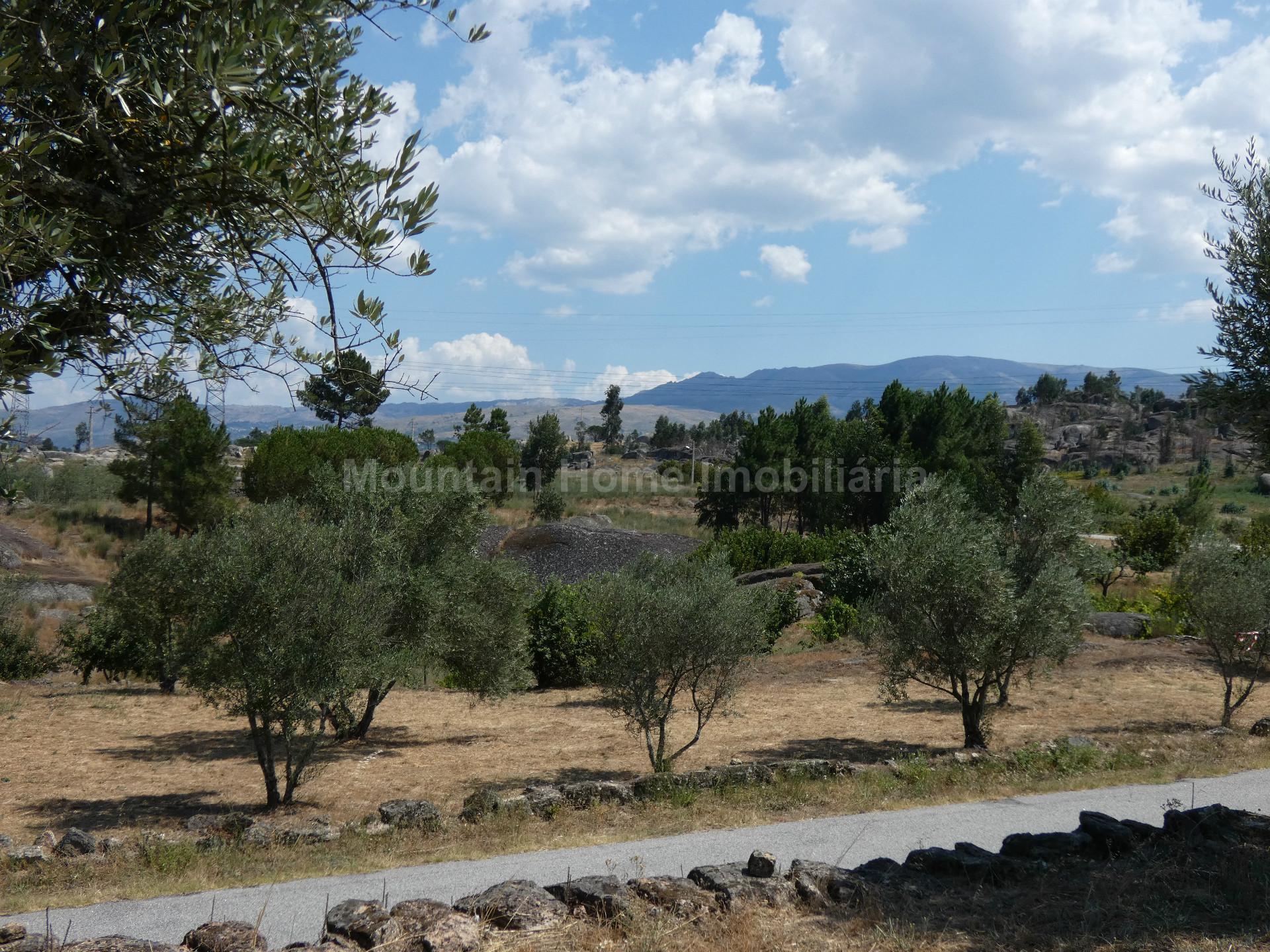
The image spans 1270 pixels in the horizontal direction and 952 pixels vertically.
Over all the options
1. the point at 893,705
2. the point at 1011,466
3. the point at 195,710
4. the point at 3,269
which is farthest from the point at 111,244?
the point at 1011,466

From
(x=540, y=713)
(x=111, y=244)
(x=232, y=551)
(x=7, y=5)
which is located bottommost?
(x=540, y=713)

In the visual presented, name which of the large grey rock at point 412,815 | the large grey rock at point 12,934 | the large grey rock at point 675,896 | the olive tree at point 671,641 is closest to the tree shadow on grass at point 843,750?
Answer: the olive tree at point 671,641

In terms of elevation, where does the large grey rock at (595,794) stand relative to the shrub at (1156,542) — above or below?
below

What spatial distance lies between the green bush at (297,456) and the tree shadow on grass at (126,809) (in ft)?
92.9

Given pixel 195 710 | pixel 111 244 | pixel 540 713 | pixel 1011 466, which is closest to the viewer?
pixel 111 244

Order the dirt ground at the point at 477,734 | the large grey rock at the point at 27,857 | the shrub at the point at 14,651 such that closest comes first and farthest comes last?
the large grey rock at the point at 27,857
the dirt ground at the point at 477,734
the shrub at the point at 14,651

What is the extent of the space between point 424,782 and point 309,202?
10583 millimetres

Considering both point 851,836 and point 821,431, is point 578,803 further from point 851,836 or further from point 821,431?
point 821,431

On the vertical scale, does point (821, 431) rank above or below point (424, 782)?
above

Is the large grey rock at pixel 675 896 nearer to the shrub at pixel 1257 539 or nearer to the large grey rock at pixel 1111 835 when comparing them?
the large grey rock at pixel 1111 835

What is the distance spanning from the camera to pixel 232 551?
36.3 ft

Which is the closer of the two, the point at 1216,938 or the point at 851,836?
the point at 1216,938

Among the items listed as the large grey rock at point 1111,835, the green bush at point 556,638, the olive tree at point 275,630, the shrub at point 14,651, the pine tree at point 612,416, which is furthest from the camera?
the pine tree at point 612,416

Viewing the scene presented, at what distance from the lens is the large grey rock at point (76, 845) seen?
8.42m
